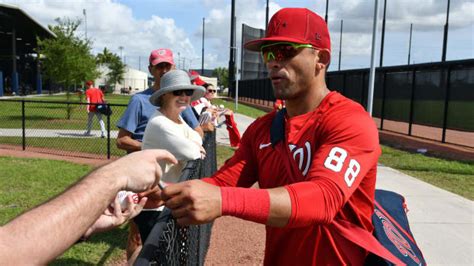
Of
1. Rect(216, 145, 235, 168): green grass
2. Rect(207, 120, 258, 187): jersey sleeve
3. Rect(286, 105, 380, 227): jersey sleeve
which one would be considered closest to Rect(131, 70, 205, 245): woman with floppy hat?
Rect(207, 120, 258, 187): jersey sleeve

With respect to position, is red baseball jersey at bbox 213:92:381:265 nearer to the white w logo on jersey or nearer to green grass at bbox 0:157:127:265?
the white w logo on jersey

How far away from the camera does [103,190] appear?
3.80 ft

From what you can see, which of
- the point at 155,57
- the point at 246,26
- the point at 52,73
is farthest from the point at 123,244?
the point at 246,26

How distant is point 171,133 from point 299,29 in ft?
4.68

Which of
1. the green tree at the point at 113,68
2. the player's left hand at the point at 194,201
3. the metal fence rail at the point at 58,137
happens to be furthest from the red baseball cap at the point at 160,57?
the green tree at the point at 113,68

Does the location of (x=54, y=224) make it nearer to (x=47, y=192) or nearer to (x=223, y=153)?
(x=47, y=192)

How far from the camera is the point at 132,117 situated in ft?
11.8

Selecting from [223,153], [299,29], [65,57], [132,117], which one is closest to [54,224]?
[299,29]

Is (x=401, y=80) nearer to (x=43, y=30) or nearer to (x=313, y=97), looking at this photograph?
(x=313, y=97)

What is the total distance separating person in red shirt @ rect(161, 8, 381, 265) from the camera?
51.3 inches

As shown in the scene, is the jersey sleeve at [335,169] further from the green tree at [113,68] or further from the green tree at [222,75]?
the green tree at [222,75]

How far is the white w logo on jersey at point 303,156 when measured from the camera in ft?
5.43

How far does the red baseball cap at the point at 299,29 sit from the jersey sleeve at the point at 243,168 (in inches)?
18.8

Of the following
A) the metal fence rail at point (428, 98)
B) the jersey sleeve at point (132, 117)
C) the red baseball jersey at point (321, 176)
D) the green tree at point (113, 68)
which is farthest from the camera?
the green tree at point (113, 68)
